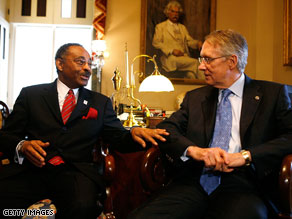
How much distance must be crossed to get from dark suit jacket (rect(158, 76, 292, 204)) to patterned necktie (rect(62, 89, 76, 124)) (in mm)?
647

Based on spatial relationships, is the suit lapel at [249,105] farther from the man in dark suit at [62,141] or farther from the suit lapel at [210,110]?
the man in dark suit at [62,141]

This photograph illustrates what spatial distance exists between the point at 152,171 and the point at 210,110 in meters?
0.53

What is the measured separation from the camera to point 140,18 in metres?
4.82

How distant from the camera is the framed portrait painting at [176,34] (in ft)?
15.7

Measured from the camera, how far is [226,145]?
154 cm

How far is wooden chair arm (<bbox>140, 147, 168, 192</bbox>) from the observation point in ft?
4.74

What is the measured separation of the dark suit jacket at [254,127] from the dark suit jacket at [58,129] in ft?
1.16

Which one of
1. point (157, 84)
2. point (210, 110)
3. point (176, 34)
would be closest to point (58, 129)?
point (210, 110)

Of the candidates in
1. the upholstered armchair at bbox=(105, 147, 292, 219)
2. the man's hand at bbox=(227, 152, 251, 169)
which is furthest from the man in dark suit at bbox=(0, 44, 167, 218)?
the man's hand at bbox=(227, 152, 251, 169)

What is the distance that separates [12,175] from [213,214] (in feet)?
3.90

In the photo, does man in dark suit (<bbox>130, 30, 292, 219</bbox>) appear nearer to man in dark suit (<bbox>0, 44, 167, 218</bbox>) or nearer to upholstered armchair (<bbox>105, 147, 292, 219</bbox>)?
upholstered armchair (<bbox>105, 147, 292, 219</bbox>)

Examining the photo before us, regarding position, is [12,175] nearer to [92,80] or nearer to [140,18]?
[92,80]

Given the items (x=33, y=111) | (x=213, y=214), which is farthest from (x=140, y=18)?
(x=213, y=214)

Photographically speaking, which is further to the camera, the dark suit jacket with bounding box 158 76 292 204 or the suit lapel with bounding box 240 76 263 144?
the suit lapel with bounding box 240 76 263 144
